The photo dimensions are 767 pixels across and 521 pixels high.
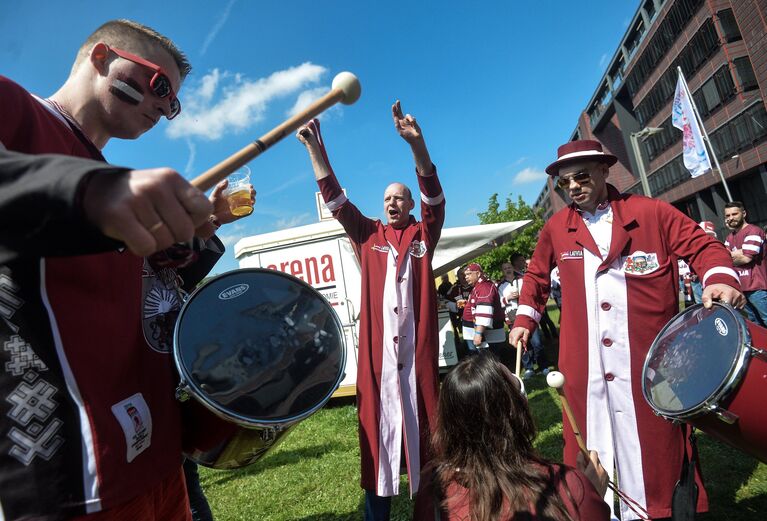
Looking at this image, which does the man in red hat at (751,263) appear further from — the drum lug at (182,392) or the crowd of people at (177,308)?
the drum lug at (182,392)

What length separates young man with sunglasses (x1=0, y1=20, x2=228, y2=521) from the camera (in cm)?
69

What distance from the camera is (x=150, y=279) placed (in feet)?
4.83

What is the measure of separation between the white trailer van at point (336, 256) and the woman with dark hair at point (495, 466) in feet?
16.9

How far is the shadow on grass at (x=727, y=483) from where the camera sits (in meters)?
2.91

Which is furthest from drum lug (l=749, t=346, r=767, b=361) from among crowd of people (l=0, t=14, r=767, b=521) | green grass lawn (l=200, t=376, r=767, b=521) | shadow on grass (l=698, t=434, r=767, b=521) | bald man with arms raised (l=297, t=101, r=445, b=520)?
shadow on grass (l=698, t=434, r=767, b=521)

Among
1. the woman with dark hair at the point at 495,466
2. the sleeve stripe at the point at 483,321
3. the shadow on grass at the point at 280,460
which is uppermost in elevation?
the sleeve stripe at the point at 483,321

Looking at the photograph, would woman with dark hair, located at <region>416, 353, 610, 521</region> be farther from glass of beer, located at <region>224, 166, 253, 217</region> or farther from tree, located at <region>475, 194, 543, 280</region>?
tree, located at <region>475, 194, 543, 280</region>

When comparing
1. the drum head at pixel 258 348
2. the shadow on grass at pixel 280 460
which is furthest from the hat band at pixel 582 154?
the shadow on grass at pixel 280 460

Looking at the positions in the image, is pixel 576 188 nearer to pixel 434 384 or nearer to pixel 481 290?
pixel 434 384

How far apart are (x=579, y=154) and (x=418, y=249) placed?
1.14 m

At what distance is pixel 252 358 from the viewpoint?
134 cm

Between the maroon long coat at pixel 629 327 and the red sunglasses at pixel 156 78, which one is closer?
the red sunglasses at pixel 156 78

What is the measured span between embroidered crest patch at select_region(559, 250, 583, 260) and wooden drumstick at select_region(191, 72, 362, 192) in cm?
175

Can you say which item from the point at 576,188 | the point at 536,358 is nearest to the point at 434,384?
the point at 576,188
